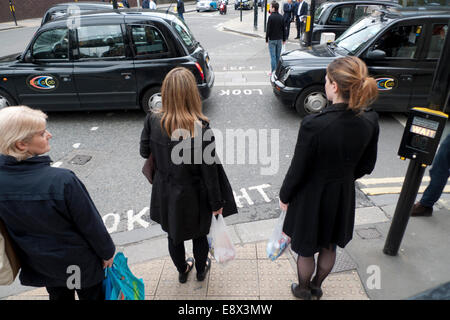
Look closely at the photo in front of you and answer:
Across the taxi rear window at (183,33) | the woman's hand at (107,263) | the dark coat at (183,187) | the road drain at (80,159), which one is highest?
the taxi rear window at (183,33)

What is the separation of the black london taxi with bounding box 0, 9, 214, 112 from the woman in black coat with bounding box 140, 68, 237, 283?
4.00 m

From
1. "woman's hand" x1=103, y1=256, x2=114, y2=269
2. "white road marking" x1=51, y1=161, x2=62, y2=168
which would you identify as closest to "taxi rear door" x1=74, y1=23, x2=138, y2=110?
"white road marking" x1=51, y1=161, x2=62, y2=168

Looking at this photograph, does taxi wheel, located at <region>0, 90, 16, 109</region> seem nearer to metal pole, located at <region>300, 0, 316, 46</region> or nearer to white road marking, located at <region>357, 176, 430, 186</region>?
white road marking, located at <region>357, 176, 430, 186</region>

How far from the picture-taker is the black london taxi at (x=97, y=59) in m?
5.92

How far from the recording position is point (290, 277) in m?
2.87

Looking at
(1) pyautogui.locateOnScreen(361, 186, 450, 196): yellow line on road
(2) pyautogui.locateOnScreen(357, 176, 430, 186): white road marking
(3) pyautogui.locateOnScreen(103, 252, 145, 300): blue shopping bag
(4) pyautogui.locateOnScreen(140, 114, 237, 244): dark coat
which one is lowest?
(2) pyautogui.locateOnScreen(357, 176, 430, 186): white road marking

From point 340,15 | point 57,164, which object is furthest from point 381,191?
point 340,15

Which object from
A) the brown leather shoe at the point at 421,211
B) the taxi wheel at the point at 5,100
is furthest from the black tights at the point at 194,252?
the taxi wheel at the point at 5,100

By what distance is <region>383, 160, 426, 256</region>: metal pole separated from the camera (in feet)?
8.81

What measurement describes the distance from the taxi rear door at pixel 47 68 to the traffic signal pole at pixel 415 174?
18.8 feet

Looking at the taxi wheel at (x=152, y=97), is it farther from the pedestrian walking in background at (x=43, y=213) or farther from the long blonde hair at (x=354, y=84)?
the long blonde hair at (x=354, y=84)
